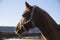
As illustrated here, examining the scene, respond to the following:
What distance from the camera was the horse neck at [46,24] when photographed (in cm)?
211

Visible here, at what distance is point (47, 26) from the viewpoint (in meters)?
2.13

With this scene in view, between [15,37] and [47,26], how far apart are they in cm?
171

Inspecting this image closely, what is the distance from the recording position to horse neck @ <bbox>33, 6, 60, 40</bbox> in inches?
83.0

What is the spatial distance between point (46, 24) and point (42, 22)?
47 millimetres

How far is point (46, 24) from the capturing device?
2135 millimetres

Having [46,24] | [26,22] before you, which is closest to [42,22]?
[46,24]

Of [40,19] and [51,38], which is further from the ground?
[40,19]

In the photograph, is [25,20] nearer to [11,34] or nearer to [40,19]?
[40,19]

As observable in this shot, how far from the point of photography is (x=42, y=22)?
2.15 m

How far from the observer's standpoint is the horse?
2115mm

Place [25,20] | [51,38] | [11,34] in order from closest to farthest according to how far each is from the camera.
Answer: [51,38] < [25,20] < [11,34]

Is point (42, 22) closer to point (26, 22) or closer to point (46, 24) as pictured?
point (46, 24)

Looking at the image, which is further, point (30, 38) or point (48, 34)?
point (30, 38)

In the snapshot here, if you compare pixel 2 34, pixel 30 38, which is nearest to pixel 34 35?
pixel 30 38
